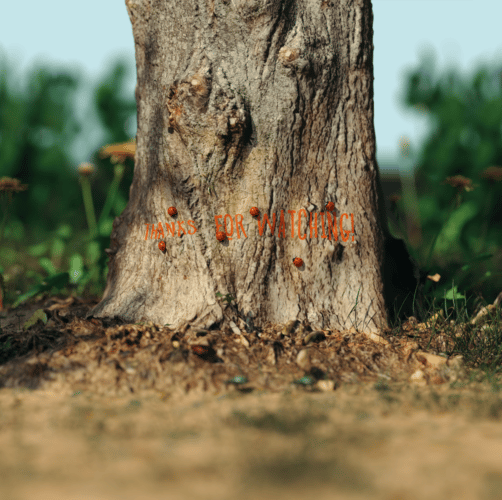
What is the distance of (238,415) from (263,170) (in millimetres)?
1470

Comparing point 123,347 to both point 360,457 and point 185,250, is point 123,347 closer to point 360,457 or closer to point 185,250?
point 185,250

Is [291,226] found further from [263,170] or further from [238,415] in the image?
[238,415]

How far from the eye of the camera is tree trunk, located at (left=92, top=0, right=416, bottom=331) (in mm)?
2982

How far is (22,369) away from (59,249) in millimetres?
2527

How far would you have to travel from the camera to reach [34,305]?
4070 mm

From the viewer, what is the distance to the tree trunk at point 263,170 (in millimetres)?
2982

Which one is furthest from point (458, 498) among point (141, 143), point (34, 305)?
point (34, 305)

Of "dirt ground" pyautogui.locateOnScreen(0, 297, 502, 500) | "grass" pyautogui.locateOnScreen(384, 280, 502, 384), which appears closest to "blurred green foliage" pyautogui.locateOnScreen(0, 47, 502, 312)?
"grass" pyautogui.locateOnScreen(384, 280, 502, 384)

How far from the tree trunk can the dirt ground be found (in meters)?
0.23

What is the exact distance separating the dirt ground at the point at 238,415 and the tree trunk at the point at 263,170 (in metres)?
0.23

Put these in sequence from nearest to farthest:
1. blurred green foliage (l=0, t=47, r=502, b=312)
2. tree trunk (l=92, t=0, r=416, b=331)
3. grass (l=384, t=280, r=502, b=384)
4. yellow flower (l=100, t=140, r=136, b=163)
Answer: grass (l=384, t=280, r=502, b=384), tree trunk (l=92, t=0, r=416, b=331), yellow flower (l=100, t=140, r=136, b=163), blurred green foliage (l=0, t=47, r=502, b=312)

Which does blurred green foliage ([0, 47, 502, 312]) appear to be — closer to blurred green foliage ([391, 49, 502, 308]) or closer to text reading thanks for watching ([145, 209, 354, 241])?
blurred green foliage ([391, 49, 502, 308])

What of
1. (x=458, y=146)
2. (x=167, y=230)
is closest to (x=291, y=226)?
(x=167, y=230)

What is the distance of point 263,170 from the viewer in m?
3.02
